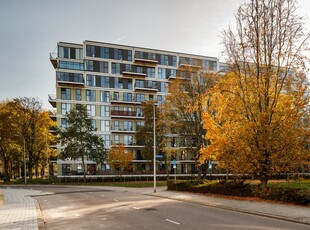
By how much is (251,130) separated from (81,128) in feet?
117

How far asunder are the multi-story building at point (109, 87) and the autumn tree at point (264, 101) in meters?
35.5

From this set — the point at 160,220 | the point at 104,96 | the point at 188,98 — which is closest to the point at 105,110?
the point at 104,96

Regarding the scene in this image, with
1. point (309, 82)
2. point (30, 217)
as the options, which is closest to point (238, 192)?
point (309, 82)

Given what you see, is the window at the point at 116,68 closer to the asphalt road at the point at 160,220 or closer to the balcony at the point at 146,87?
the balcony at the point at 146,87

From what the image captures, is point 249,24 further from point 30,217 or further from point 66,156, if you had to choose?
point 66,156

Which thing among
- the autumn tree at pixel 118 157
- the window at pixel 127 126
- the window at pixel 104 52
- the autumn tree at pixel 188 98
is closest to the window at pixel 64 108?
the window at pixel 127 126

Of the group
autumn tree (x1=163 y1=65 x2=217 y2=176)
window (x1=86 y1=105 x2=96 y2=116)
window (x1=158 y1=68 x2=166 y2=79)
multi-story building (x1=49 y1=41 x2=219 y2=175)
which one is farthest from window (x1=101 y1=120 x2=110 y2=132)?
autumn tree (x1=163 y1=65 x2=217 y2=176)

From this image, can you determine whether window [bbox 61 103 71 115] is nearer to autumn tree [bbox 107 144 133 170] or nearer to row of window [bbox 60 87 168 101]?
row of window [bbox 60 87 168 101]

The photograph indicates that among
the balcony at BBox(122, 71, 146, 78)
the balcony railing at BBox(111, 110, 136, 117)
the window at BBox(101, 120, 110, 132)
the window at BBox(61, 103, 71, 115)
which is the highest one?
the balcony at BBox(122, 71, 146, 78)

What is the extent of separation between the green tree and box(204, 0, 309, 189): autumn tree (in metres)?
29.9

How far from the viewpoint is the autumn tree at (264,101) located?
18922 mm

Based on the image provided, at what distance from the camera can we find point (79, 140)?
4747 cm

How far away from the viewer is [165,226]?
1131 centimetres

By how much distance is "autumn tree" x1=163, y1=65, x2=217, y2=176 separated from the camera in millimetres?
32531
